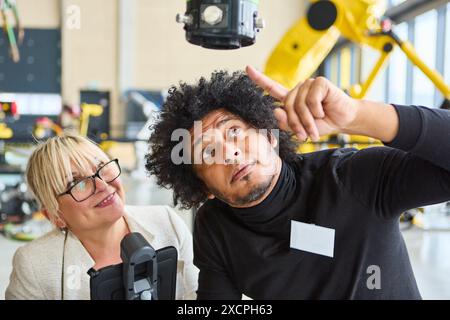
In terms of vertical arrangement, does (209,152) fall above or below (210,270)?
above

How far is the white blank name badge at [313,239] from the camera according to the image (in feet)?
2.99

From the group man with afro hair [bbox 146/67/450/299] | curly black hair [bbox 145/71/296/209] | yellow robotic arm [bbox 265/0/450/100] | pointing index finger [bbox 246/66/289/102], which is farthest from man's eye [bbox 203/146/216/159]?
yellow robotic arm [bbox 265/0/450/100]

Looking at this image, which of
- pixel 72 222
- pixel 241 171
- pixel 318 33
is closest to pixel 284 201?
pixel 241 171

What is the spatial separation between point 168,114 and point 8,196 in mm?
3440

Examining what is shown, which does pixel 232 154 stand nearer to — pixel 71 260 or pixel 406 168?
pixel 406 168

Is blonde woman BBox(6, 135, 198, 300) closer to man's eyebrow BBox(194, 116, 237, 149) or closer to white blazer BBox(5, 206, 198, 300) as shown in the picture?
white blazer BBox(5, 206, 198, 300)

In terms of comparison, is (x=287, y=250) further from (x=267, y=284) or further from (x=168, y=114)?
(x=168, y=114)

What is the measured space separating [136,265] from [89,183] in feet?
2.19

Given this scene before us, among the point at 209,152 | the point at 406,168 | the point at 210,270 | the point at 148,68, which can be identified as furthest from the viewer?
the point at 148,68

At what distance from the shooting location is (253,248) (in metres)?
0.98

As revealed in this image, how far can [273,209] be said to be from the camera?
3.16 ft

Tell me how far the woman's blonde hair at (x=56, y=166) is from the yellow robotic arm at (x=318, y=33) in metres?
1.42
